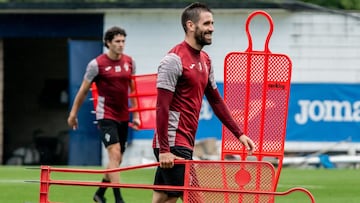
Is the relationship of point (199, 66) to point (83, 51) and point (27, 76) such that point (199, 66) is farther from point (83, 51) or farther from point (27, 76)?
point (27, 76)

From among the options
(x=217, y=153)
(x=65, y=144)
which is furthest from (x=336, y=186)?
(x=65, y=144)

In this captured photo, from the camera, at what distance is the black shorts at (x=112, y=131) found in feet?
45.9

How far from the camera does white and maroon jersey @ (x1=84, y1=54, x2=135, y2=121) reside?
1408cm

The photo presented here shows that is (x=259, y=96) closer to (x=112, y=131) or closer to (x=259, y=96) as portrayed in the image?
(x=259, y=96)

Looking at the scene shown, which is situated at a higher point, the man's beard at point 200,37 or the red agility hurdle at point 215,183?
the man's beard at point 200,37

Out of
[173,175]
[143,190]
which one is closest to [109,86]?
[143,190]

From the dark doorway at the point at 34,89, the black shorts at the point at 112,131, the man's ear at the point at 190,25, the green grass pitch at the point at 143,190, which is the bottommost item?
the green grass pitch at the point at 143,190

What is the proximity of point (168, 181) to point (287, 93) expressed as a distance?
237 centimetres

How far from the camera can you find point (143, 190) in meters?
16.4

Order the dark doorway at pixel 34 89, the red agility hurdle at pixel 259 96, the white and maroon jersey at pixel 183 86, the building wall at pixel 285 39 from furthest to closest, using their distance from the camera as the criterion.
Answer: the dark doorway at pixel 34 89, the building wall at pixel 285 39, the red agility hurdle at pixel 259 96, the white and maroon jersey at pixel 183 86

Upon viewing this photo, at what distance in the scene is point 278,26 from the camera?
26500 mm

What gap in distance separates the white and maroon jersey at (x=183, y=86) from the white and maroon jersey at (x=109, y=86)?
484 cm

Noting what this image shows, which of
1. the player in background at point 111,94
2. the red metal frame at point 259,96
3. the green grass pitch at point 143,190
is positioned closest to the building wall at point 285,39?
the green grass pitch at point 143,190

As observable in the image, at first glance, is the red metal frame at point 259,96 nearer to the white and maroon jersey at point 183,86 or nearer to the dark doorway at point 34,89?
the white and maroon jersey at point 183,86
